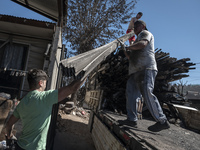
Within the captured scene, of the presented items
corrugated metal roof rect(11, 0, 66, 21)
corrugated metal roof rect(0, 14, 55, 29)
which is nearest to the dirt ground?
corrugated metal roof rect(0, 14, 55, 29)

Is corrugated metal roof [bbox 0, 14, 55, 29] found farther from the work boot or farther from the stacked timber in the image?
the work boot

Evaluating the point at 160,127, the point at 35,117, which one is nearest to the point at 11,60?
the point at 35,117

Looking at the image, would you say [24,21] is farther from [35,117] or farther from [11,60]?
[35,117]

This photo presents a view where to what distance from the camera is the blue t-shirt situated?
64.7 inches

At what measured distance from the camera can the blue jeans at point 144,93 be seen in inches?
109

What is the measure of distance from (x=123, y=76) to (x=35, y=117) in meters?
4.61

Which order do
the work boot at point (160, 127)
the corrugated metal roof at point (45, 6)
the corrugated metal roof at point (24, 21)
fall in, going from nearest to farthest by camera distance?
the work boot at point (160, 127), the corrugated metal roof at point (45, 6), the corrugated metal roof at point (24, 21)

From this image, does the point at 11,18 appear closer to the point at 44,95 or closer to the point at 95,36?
the point at 44,95

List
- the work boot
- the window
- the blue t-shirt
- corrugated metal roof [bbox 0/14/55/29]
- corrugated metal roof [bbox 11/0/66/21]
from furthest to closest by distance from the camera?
the window, corrugated metal roof [bbox 0/14/55/29], corrugated metal roof [bbox 11/0/66/21], the work boot, the blue t-shirt

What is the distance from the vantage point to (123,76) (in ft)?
19.7

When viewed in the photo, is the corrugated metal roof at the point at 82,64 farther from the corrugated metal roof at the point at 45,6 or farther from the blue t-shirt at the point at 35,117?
the corrugated metal roof at the point at 45,6

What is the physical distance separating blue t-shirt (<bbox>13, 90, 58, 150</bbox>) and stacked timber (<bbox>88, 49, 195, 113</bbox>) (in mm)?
3981

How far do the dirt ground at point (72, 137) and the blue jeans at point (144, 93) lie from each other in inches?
123

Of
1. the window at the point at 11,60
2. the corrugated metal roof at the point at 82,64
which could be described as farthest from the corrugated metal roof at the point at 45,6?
the corrugated metal roof at the point at 82,64
